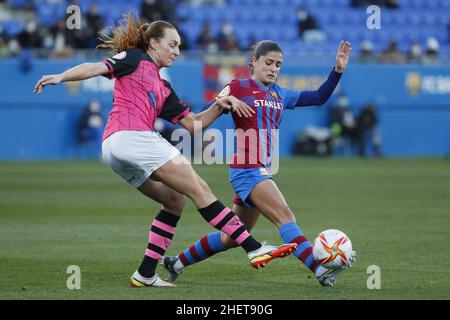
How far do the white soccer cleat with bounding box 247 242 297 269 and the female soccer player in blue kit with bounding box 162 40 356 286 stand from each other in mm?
446

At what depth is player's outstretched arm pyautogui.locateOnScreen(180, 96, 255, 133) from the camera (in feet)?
25.8

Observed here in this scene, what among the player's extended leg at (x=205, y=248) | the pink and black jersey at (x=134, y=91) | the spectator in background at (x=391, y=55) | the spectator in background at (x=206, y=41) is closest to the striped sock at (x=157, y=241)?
the player's extended leg at (x=205, y=248)

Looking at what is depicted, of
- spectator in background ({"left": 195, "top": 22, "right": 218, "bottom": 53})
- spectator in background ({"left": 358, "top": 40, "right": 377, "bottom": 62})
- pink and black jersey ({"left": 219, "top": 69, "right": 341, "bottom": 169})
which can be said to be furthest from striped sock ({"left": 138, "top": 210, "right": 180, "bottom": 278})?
spectator in background ({"left": 358, "top": 40, "right": 377, "bottom": 62})

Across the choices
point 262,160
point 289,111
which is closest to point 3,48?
point 289,111

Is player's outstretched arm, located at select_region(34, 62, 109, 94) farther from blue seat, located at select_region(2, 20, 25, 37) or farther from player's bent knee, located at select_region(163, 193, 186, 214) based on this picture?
blue seat, located at select_region(2, 20, 25, 37)

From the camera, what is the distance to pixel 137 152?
7551 mm

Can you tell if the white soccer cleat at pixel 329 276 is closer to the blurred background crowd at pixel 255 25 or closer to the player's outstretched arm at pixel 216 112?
the player's outstretched arm at pixel 216 112

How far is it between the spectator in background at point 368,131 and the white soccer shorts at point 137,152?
2563cm

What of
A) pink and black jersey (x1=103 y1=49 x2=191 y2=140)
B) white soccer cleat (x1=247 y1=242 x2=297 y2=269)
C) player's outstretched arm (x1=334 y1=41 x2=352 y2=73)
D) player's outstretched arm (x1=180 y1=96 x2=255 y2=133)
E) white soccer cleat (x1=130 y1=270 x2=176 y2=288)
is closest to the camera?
white soccer cleat (x1=247 y1=242 x2=297 y2=269)
